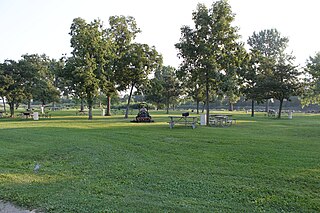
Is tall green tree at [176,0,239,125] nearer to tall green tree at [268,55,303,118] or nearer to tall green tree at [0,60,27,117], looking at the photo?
tall green tree at [268,55,303,118]

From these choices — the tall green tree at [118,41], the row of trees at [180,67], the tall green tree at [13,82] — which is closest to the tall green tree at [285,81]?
the row of trees at [180,67]

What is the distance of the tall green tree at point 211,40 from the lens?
21.2 m

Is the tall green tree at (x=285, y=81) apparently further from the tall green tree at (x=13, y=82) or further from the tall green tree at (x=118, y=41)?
the tall green tree at (x=13, y=82)

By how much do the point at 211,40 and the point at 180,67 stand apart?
127 inches

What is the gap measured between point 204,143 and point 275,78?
25139 millimetres

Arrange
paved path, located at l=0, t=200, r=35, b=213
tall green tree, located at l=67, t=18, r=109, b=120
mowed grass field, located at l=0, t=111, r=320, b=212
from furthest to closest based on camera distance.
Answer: tall green tree, located at l=67, t=18, r=109, b=120 → mowed grass field, located at l=0, t=111, r=320, b=212 → paved path, located at l=0, t=200, r=35, b=213

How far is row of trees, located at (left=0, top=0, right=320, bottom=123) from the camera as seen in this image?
21.5 meters

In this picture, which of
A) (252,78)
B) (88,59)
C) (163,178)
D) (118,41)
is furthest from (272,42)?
(163,178)

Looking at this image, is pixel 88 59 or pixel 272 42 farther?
pixel 272 42

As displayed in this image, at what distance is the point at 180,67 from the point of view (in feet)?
75.3

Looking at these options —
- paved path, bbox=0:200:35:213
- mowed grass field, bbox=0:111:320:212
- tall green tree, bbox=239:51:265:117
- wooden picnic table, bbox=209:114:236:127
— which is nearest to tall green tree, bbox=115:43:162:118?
tall green tree, bbox=239:51:265:117

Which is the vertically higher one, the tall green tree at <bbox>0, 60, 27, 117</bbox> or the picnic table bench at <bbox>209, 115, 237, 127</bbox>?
the tall green tree at <bbox>0, 60, 27, 117</bbox>

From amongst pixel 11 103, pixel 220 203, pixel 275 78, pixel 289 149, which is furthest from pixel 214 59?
pixel 11 103

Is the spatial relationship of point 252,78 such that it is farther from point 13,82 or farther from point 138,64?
point 13,82
